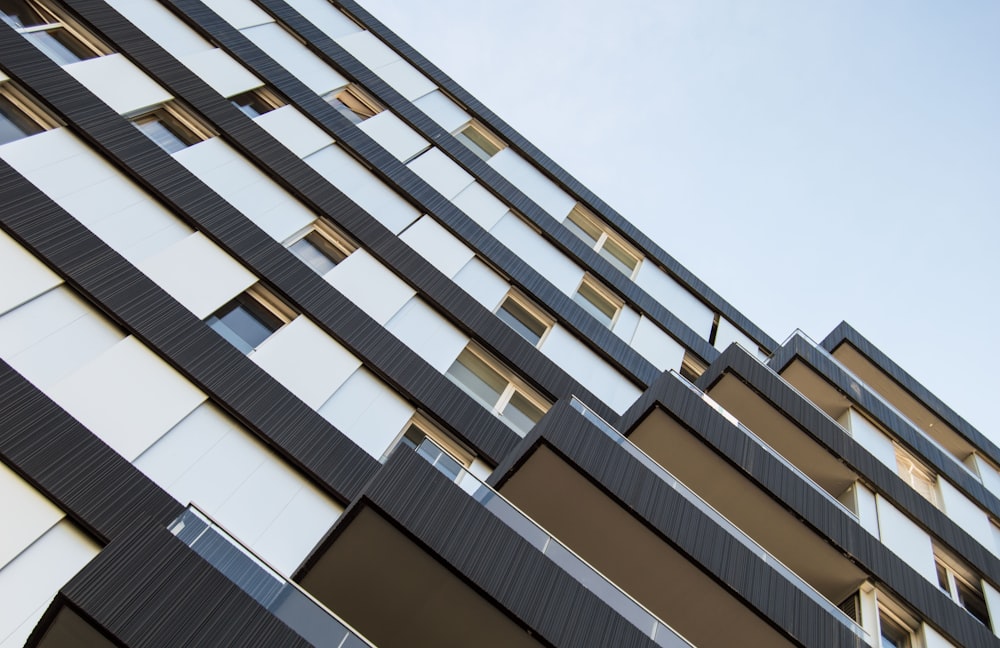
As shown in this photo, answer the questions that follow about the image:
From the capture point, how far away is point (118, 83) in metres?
15.5

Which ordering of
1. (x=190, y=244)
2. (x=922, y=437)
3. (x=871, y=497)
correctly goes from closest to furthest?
(x=190, y=244) < (x=871, y=497) < (x=922, y=437)

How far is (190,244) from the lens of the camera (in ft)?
44.4

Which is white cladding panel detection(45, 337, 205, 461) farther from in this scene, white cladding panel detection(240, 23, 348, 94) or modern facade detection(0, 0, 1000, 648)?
white cladding panel detection(240, 23, 348, 94)

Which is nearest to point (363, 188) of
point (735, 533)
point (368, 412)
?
point (368, 412)

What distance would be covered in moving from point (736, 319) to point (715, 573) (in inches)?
573

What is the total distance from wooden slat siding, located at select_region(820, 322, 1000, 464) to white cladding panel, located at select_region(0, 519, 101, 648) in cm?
2071

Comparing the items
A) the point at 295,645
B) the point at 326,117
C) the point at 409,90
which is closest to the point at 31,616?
the point at 295,645

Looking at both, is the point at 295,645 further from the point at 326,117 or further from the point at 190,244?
the point at 326,117

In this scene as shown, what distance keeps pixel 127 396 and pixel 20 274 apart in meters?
2.38

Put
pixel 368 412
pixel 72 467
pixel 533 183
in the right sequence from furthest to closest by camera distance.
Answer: pixel 533 183 → pixel 368 412 → pixel 72 467

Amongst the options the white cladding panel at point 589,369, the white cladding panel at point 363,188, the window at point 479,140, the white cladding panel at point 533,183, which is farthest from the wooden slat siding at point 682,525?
the window at point 479,140

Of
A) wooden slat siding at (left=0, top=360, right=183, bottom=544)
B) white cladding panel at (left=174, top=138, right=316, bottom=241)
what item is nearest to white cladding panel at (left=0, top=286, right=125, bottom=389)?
wooden slat siding at (left=0, top=360, right=183, bottom=544)

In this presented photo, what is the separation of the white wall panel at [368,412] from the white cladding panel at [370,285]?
1803mm

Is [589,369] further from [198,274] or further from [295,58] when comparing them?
[295,58]
